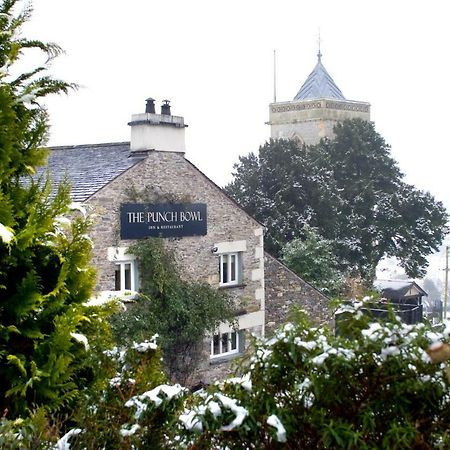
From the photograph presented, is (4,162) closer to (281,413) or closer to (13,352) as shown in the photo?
(13,352)

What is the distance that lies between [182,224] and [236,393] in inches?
498

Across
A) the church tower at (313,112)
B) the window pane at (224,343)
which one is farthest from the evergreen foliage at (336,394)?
the church tower at (313,112)

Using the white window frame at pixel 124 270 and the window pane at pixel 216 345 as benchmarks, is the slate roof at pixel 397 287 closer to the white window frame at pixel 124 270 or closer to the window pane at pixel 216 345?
the window pane at pixel 216 345

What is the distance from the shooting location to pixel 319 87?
44.7 metres

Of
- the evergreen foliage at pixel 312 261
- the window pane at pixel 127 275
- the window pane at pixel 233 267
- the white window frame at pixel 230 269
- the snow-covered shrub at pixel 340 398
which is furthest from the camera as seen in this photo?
the evergreen foliage at pixel 312 261

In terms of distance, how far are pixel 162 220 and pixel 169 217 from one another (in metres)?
0.20

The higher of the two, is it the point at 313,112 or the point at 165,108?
the point at 313,112

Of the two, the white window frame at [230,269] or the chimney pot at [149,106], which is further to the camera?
the white window frame at [230,269]

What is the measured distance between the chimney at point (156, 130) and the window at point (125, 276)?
8.08 feet

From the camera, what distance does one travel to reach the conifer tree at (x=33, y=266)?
5.25m

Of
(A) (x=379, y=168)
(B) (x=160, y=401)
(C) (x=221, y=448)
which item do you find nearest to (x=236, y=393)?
(C) (x=221, y=448)

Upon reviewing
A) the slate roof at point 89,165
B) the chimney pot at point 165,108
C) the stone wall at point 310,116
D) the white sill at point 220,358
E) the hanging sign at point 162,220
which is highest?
the stone wall at point 310,116

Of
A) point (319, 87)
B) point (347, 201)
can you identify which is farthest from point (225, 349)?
point (319, 87)

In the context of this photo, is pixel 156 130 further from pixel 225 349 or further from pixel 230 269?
pixel 225 349
